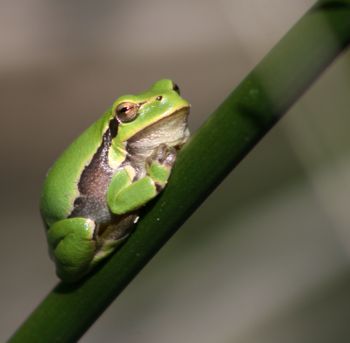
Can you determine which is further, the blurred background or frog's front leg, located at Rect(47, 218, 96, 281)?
Result: the blurred background

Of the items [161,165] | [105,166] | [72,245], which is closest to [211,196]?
[105,166]

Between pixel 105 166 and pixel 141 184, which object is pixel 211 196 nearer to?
pixel 105 166

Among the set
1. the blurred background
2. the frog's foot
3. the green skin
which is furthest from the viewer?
the blurred background

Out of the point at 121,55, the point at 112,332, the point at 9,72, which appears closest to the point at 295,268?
the point at 112,332

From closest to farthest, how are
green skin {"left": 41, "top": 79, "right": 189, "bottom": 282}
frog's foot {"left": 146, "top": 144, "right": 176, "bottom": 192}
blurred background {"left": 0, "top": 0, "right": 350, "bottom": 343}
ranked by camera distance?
frog's foot {"left": 146, "top": 144, "right": 176, "bottom": 192} < green skin {"left": 41, "top": 79, "right": 189, "bottom": 282} < blurred background {"left": 0, "top": 0, "right": 350, "bottom": 343}

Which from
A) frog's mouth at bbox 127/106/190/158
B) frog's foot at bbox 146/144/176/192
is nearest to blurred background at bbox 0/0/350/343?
frog's mouth at bbox 127/106/190/158

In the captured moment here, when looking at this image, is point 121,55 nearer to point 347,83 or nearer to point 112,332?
point 112,332

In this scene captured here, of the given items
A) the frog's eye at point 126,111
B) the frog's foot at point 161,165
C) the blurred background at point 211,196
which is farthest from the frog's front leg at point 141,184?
the blurred background at point 211,196

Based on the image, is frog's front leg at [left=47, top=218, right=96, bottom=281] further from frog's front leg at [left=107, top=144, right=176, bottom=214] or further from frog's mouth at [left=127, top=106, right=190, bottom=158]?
frog's mouth at [left=127, top=106, right=190, bottom=158]
